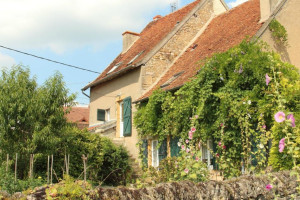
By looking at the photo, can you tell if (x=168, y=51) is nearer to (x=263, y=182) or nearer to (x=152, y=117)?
(x=152, y=117)

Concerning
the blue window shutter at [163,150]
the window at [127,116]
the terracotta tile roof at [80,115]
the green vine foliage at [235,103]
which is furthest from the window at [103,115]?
the terracotta tile roof at [80,115]

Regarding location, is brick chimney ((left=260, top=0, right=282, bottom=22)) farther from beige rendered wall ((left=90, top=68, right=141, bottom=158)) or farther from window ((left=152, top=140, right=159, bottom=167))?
window ((left=152, top=140, right=159, bottom=167))

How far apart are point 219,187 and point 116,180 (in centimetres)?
1116

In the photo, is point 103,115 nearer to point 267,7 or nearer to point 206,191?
point 267,7

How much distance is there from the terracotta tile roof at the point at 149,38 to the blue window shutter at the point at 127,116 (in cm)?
152

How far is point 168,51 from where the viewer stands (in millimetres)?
16578

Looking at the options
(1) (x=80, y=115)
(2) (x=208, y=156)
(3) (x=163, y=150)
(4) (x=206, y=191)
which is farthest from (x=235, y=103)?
(1) (x=80, y=115)

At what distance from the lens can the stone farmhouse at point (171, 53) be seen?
12.6 meters

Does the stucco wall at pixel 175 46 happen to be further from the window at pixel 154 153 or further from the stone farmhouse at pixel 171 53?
the window at pixel 154 153

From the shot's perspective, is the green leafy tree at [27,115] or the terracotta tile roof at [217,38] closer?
the green leafy tree at [27,115]

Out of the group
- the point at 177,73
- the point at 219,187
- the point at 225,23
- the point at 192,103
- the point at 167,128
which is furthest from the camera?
the point at 225,23

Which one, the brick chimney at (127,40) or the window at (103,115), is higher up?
the brick chimney at (127,40)

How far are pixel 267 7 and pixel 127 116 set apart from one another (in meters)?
7.23

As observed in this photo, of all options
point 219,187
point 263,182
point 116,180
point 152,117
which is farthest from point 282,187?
point 116,180
